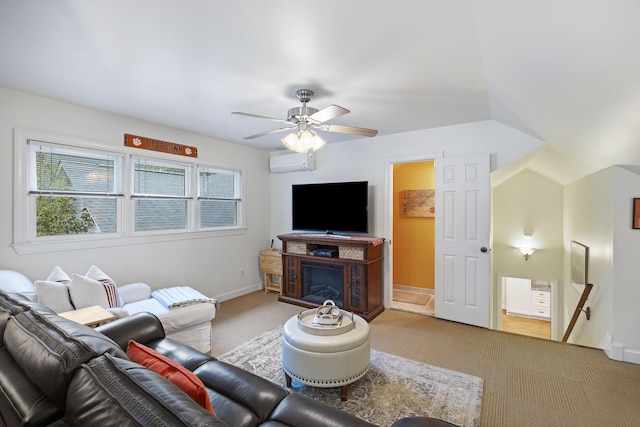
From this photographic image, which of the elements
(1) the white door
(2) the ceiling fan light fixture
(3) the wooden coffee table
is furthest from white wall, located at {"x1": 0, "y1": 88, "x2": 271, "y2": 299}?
(1) the white door

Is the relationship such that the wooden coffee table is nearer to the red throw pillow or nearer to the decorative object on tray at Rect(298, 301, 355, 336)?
the red throw pillow

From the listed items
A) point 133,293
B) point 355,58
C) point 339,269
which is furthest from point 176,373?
point 339,269

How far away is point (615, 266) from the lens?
2629 mm

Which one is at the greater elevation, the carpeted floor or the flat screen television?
the flat screen television

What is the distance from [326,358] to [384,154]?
2.90m

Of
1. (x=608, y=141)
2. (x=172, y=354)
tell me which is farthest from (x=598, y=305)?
(x=172, y=354)

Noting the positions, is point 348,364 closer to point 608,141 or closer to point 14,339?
point 14,339

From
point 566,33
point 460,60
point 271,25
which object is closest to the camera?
point 566,33

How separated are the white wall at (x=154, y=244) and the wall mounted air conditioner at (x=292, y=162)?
0.90 ft

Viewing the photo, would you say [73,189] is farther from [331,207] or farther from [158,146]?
[331,207]

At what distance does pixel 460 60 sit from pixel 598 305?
116 inches

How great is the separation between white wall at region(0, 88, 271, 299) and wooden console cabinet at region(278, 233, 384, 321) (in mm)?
840

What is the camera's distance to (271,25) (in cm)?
168

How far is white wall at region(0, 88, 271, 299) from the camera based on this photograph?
2.59m
